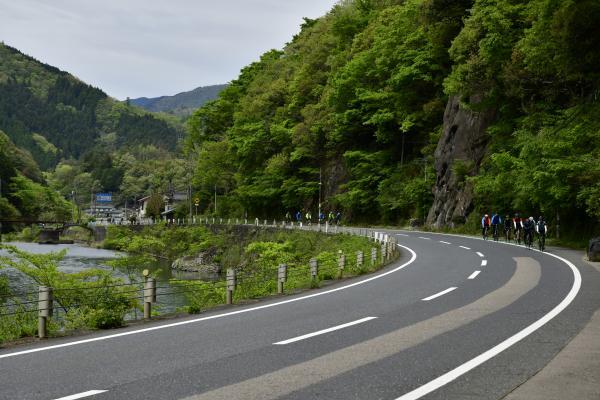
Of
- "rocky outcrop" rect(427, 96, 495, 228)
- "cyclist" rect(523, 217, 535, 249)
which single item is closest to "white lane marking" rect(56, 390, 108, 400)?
"cyclist" rect(523, 217, 535, 249)

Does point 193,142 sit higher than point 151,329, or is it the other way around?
point 193,142

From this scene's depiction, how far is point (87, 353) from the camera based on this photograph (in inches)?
319

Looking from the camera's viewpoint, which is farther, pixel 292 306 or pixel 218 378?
pixel 292 306

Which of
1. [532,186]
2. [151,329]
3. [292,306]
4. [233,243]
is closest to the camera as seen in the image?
[151,329]

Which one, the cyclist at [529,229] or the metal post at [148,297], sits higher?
the cyclist at [529,229]

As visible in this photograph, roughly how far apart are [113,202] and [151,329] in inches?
7378

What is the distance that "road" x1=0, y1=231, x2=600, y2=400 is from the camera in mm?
5965

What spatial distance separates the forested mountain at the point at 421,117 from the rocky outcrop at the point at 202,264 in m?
Answer: 12.7

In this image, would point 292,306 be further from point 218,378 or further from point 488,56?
point 488,56

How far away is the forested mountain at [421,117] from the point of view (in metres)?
27.9

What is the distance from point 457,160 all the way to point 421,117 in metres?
11.1

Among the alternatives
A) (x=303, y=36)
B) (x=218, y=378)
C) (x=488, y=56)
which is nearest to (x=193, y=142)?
(x=303, y=36)

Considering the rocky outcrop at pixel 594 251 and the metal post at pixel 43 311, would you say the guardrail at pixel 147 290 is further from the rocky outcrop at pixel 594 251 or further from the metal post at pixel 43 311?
the rocky outcrop at pixel 594 251

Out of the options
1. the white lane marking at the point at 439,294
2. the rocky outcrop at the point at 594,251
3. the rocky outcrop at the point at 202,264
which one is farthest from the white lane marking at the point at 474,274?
the rocky outcrop at the point at 202,264
